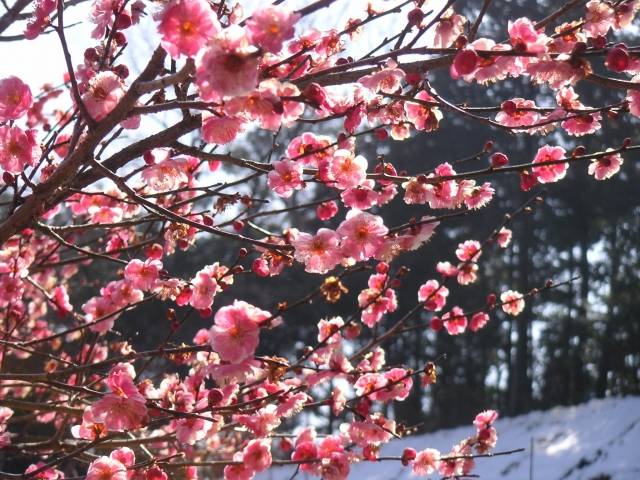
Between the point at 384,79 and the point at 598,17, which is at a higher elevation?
the point at 598,17

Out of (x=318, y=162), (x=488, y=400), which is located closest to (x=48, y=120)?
(x=318, y=162)

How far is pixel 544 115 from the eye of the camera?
2.24 metres

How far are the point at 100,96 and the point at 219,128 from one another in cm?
32

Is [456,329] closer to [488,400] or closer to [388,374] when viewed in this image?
[388,374]

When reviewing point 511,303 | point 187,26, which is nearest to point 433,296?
point 511,303

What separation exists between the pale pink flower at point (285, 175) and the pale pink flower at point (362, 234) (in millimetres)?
221

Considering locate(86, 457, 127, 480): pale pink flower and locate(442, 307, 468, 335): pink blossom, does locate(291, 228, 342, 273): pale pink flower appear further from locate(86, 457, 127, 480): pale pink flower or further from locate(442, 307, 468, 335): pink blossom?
locate(442, 307, 468, 335): pink blossom

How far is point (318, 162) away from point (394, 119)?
293 mm

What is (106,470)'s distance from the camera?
6.74ft

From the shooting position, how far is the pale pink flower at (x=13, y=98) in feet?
6.33

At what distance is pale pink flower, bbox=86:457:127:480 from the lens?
2039mm

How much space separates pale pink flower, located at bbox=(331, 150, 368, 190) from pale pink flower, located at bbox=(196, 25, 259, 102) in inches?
30.7

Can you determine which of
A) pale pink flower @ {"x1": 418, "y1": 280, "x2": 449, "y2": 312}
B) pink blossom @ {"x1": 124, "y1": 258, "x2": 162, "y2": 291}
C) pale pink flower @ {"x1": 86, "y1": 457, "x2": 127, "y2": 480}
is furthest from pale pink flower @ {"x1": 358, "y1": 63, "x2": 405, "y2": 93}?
pale pink flower @ {"x1": 418, "y1": 280, "x2": 449, "y2": 312}

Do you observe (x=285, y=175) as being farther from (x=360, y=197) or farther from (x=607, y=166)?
(x=607, y=166)
